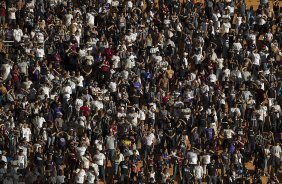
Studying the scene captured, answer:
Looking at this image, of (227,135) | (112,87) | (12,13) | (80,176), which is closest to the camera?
(80,176)

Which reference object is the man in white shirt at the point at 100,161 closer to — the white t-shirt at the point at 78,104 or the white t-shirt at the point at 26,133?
the white t-shirt at the point at 26,133

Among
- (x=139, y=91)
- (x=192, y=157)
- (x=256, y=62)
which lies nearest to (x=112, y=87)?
(x=139, y=91)

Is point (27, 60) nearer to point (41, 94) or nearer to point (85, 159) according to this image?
point (41, 94)

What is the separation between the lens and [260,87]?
6238 centimetres

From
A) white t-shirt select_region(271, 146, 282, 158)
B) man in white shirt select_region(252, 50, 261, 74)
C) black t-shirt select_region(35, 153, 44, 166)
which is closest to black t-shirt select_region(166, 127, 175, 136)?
white t-shirt select_region(271, 146, 282, 158)

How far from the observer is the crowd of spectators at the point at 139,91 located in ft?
188

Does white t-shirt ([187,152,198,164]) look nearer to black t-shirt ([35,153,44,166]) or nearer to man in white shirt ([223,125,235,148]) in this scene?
man in white shirt ([223,125,235,148])

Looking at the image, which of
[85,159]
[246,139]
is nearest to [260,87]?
[246,139]

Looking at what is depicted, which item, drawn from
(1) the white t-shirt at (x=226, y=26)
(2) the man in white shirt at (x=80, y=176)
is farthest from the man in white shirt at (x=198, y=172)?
(1) the white t-shirt at (x=226, y=26)

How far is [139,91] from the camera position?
6159 cm

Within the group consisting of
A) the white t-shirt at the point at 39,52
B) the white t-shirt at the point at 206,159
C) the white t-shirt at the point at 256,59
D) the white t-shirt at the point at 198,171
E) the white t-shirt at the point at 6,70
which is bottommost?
the white t-shirt at the point at 198,171

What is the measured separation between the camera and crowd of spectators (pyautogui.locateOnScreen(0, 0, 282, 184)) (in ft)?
188

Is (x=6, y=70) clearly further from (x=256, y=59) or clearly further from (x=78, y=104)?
(x=256, y=59)

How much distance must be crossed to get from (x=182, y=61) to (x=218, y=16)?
4.63 meters
